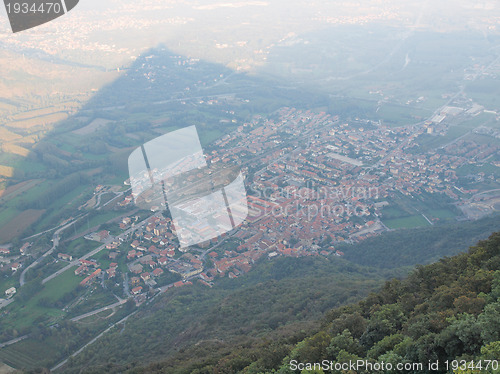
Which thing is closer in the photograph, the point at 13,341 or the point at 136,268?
the point at 13,341

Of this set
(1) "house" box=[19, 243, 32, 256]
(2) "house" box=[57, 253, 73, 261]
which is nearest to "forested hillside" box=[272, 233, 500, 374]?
(2) "house" box=[57, 253, 73, 261]

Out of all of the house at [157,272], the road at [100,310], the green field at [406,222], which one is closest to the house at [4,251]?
the road at [100,310]

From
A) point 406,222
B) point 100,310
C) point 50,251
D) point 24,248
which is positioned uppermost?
point 24,248

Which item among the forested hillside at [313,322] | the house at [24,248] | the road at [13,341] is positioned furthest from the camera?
the house at [24,248]

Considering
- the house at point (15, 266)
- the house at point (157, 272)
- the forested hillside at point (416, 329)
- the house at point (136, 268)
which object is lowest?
the house at point (157, 272)

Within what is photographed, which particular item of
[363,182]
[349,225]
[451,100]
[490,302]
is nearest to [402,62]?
[451,100]

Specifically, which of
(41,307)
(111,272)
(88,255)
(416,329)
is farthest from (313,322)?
(88,255)

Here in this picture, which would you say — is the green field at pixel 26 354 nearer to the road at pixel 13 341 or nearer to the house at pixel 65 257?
the road at pixel 13 341

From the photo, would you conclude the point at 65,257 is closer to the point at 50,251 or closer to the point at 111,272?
the point at 50,251

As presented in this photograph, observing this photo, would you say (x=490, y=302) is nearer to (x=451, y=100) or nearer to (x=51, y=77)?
(x=451, y=100)
